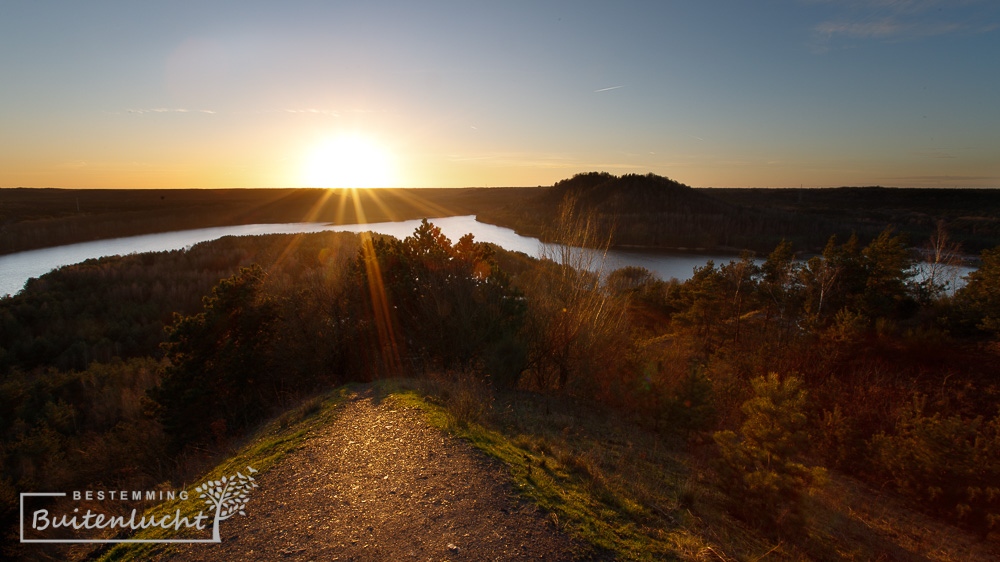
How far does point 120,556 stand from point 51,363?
3173 centimetres

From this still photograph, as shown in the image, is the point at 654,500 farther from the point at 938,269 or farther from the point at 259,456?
the point at 938,269

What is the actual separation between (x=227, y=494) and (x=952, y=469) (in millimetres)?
13314

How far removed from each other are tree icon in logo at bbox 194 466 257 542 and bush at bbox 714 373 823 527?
22.1ft

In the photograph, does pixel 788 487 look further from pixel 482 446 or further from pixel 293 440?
pixel 293 440

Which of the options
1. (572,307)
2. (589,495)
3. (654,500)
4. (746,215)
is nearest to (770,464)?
(654,500)

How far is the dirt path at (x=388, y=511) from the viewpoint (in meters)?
3.95

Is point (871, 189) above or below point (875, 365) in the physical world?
above

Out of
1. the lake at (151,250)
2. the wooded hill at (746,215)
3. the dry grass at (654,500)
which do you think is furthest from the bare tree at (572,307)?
the wooded hill at (746,215)

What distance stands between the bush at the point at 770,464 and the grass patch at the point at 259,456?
6689 mm

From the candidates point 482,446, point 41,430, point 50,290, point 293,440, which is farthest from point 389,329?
point 50,290

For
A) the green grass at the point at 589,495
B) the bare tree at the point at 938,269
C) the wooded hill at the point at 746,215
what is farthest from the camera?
the wooded hill at the point at 746,215

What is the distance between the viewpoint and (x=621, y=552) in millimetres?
4020

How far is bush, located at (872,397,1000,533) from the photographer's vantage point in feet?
28.0

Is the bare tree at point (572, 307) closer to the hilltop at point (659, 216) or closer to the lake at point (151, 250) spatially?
the lake at point (151, 250)
